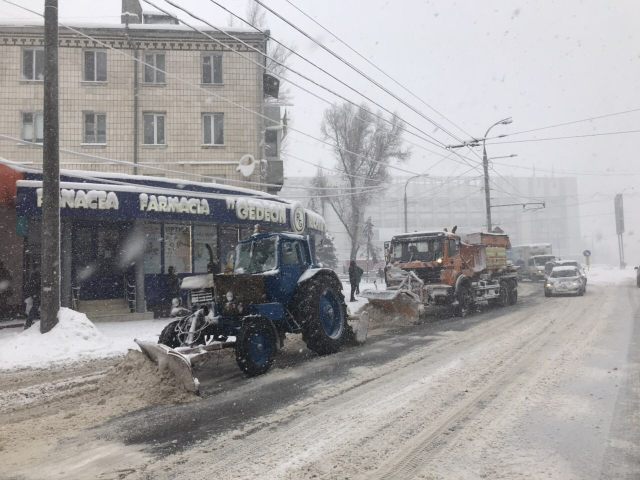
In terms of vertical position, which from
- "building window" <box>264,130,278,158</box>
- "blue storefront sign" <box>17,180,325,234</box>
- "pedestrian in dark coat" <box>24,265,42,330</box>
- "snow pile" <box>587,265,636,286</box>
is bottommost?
"snow pile" <box>587,265,636,286</box>

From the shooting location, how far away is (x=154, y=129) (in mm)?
22547

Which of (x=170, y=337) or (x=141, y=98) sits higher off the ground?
(x=141, y=98)

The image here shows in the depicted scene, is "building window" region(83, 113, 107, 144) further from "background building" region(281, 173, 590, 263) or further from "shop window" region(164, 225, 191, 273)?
"background building" region(281, 173, 590, 263)

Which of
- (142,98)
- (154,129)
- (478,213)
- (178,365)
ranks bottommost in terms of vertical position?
(178,365)

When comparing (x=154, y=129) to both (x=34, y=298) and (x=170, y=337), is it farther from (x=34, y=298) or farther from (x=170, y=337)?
(x=170, y=337)

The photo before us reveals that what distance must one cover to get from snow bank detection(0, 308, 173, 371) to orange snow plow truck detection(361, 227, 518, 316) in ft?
22.1

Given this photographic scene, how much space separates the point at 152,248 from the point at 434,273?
9756 millimetres

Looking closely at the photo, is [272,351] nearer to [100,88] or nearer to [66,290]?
[66,290]

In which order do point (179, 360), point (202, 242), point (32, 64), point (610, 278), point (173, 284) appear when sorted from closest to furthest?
point (179, 360) → point (173, 284) → point (202, 242) → point (32, 64) → point (610, 278)

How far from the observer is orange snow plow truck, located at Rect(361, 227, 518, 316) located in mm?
13305

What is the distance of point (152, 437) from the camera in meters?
4.84

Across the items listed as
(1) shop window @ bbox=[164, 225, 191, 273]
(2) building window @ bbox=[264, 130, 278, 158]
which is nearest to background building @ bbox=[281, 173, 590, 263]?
(2) building window @ bbox=[264, 130, 278, 158]

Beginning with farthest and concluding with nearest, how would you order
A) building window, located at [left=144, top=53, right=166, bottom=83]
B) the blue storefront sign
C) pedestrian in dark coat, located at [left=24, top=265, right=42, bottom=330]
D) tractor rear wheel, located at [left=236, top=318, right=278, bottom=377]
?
building window, located at [left=144, top=53, right=166, bottom=83] < the blue storefront sign < pedestrian in dark coat, located at [left=24, top=265, right=42, bottom=330] < tractor rear wheel, located at [left=236, top=318, right=278, bottom=377]

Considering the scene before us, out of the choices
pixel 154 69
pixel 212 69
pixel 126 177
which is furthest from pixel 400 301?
pixel 154 69
